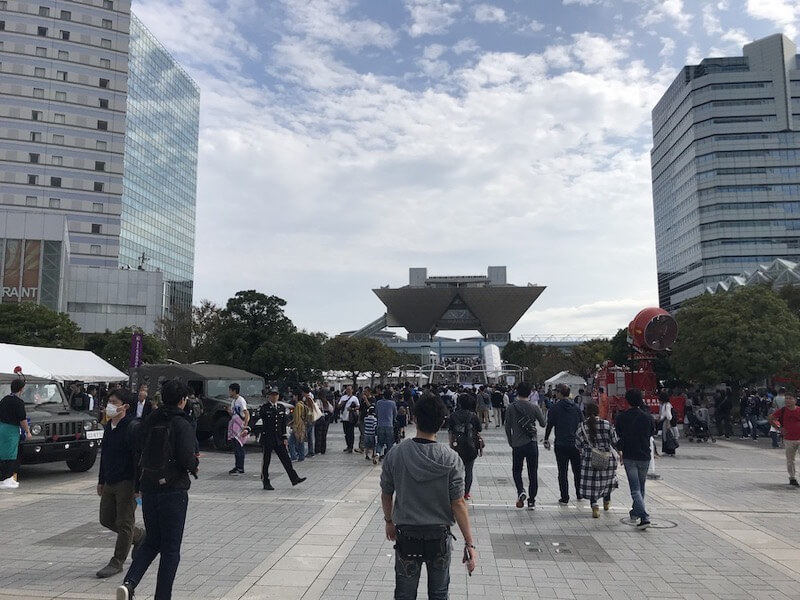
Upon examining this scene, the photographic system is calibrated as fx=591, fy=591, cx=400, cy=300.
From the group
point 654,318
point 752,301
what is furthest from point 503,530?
point 752,301

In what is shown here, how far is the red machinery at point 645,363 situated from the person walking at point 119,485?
13.4 meters

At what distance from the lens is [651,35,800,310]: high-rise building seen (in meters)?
86.4

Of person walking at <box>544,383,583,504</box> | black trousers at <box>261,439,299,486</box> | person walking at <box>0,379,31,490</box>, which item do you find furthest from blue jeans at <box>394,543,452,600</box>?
person walking at <box>0,379,31,490</box>

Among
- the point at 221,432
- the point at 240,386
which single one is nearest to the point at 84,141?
the point at 240,386

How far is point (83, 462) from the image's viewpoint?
11.7 metres

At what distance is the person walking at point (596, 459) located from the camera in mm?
7633

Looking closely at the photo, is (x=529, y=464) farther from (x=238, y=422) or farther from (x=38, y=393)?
(x=38, y=393)

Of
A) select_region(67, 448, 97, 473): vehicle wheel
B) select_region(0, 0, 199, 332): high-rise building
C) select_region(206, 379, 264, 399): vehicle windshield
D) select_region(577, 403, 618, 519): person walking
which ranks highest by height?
select_region(0, 0, 199, 332): high-rise building

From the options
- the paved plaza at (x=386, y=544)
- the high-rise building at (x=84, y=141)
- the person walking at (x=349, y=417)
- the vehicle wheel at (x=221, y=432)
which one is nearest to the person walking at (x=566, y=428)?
the paved plaza at (x=386, y=544)

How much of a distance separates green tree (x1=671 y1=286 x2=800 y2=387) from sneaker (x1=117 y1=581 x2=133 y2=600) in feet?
68.1

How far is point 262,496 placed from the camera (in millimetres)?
9164

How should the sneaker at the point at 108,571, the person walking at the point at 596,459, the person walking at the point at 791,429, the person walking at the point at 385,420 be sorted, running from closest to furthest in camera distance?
the sneaker at the point at 108,571 < the person walking at the point at 596,459 < the person walking at the point at 791,429 < the person walking at the point at 385,420

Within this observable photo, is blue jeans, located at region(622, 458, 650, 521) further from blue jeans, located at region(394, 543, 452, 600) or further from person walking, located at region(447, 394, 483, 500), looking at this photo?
blue jeans, located at region(394, 543, 452, 600)

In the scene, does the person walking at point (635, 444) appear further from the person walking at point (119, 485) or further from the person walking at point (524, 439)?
the person walking at point (119, 485)
